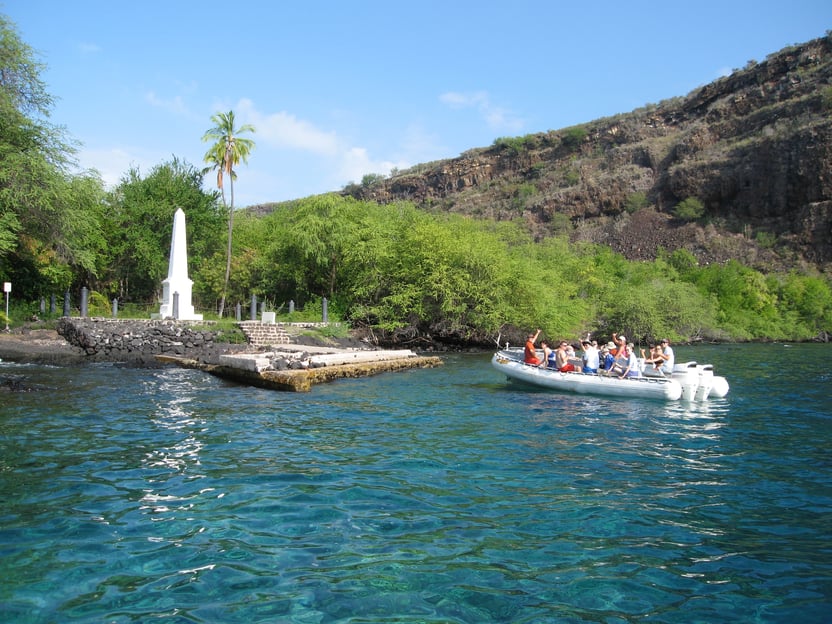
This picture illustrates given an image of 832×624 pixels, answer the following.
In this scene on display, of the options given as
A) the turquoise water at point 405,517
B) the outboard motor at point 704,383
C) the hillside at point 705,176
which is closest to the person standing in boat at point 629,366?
the outboard motor at point 704,383

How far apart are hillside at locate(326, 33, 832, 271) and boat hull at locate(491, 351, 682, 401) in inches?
2405

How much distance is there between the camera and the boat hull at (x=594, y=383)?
1741 centimetres

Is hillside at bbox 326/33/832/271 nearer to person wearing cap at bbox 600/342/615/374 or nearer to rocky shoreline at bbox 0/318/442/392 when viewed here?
person wearing cap at bbox 600/342/615/374

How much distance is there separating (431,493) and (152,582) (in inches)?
147

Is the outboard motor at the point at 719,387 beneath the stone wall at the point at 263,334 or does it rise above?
beneath

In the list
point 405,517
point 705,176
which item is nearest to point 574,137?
point 705,176

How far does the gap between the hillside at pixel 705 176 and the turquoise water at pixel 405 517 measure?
6962cm

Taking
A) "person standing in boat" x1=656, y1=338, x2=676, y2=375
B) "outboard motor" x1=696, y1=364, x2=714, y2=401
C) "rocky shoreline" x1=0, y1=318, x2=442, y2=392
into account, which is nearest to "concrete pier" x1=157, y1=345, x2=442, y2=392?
"rocky shoreline" x1=0, y1=318, x2=442, y2=392

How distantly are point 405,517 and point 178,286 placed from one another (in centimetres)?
2670

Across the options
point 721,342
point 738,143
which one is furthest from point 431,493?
point 738,143

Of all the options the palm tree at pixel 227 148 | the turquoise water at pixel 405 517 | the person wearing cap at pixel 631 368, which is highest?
the palm tree at pixel 227 148

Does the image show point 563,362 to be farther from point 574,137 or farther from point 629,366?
point 574,137

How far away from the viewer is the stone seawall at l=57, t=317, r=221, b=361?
25922mm

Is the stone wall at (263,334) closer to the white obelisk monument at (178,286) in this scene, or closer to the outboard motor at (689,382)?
the white obelisk monument at (178,286)
